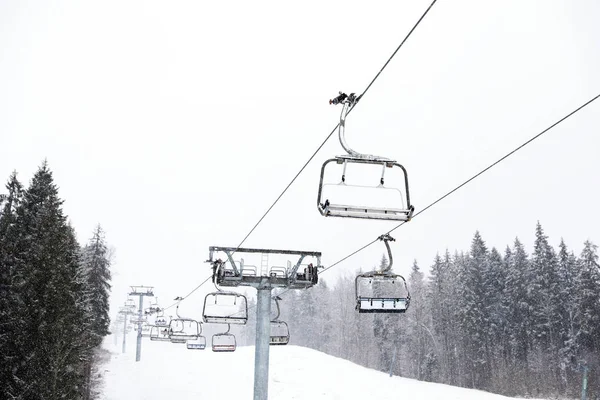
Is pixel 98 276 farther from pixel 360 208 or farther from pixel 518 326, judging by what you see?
pixel 518 326

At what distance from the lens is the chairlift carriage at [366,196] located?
627cm

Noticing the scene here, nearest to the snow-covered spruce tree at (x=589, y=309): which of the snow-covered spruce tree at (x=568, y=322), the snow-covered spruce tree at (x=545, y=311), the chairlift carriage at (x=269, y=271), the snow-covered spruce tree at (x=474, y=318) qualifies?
the snow-covered spruce tree at (x=568, y=322)

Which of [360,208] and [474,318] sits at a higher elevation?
[360,208]

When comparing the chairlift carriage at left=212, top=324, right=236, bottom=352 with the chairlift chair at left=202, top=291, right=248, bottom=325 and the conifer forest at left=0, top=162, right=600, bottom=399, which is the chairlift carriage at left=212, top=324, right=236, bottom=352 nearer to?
the chairlift chair at left=202, top=291, right=248, bottom=325

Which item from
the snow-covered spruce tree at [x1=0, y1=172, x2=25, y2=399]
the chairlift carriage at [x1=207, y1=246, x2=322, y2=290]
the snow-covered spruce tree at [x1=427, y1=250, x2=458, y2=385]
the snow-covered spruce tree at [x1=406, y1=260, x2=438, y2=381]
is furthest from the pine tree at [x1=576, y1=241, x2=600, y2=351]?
the snow-covered spruce tree at [x1=0, y1=172, x2=25, y2=399]

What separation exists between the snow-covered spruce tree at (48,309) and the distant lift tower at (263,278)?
7713 millimetres

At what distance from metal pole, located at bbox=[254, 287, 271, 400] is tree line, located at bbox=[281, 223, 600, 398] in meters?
31.5

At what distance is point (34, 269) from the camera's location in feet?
72.8

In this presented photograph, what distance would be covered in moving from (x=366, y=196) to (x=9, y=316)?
22152 millimetres

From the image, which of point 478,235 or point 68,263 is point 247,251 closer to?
point 68,263

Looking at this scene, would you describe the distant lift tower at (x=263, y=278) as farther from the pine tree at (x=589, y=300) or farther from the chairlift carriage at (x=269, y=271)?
the pine tree at (x=589, y=300)

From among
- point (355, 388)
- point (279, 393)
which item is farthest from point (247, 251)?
point (355, 388)

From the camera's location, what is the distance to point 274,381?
42781 millimetres

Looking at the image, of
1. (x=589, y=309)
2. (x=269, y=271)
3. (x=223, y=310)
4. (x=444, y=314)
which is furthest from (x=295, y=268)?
(x=444, y=314)
